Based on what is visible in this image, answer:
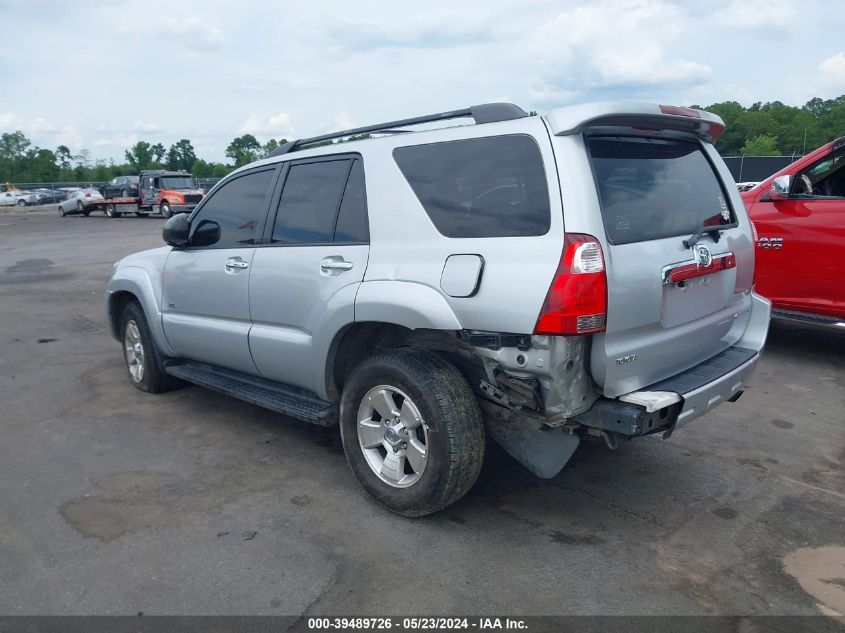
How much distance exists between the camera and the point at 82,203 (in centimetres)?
3416

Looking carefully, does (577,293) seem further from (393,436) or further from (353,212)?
(353,212)

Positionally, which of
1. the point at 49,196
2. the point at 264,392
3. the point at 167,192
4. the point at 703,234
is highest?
the point at 703,234

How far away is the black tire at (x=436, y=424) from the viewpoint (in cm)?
325

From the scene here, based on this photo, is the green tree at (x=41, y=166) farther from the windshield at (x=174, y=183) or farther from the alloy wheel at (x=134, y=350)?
the alloy wheel at (x=134, y=350)

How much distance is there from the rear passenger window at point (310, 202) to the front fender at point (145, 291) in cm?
153

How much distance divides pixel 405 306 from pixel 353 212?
2.58 feet

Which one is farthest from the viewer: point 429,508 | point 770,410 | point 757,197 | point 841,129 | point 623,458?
point 841,129

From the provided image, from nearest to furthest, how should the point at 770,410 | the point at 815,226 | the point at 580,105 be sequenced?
the point at 580,105, the point at 770,410, the point at 815,226

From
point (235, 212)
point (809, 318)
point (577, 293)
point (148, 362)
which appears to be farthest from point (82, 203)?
point (577, 293)

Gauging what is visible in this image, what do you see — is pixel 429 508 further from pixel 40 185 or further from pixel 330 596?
pixel 40 185

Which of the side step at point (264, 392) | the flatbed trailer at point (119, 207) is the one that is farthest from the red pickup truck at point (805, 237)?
the flatbed trailer at point (119, 207)

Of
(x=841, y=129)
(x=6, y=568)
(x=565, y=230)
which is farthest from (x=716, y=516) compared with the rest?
(x=841, y=129)

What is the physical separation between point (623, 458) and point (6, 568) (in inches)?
132

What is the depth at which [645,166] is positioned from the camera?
3.44 metres
